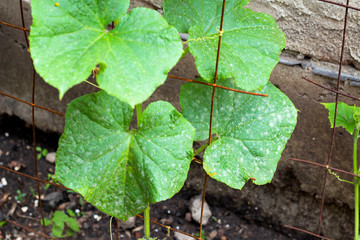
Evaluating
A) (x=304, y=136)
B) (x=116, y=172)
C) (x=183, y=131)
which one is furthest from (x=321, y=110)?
(x=116, y=172)

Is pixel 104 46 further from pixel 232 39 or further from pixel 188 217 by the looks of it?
pixel 188 217

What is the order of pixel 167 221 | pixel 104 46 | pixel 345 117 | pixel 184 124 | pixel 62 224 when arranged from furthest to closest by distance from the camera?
pixel 167 221, pixel 62 224, pixel 345 117, pixel 184 124, pixel 104 46

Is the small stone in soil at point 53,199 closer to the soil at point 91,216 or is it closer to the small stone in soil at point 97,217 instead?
the soil at point 91,216

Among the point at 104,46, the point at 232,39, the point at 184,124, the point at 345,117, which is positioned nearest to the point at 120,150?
the point at 184,124

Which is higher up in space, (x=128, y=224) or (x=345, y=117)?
(x=345, y=117)

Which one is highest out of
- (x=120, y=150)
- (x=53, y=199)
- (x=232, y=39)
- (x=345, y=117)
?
(x=232, y=39)

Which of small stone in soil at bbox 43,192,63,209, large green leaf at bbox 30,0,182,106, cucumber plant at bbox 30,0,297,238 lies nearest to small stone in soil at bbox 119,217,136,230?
small stone in soil at bbox 43,192,63,209

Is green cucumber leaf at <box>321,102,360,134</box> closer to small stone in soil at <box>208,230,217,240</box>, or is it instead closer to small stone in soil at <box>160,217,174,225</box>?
small stone in soil at <box>208,230,217,240</box>

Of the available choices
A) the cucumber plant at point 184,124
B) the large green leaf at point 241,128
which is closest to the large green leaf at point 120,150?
the cucumber plant at point 184,124
